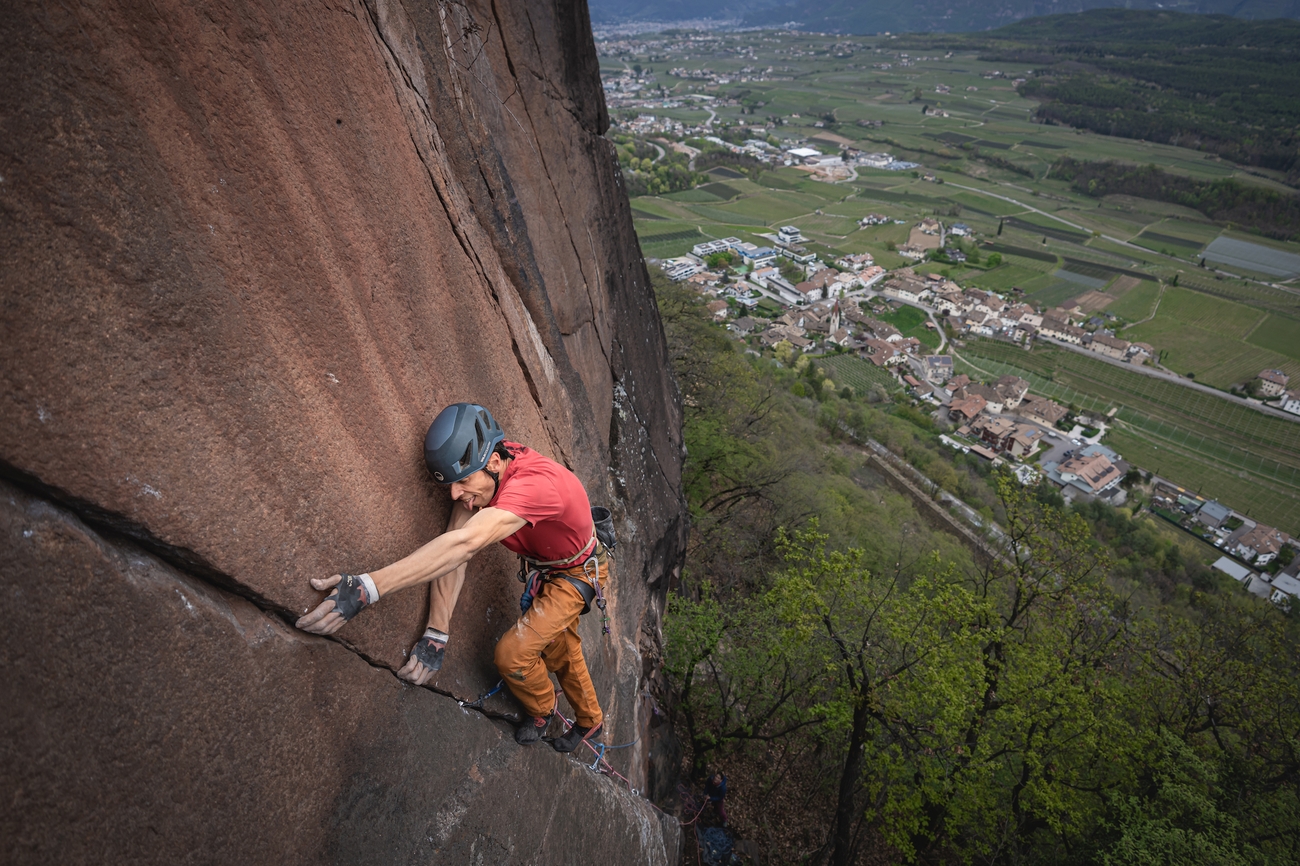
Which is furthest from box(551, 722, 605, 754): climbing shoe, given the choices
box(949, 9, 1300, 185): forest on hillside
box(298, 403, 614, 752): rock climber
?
box(949, 9, 1300, 185): forest on hillside

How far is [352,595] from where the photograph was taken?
12.0 ft

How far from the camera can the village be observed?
55.4m

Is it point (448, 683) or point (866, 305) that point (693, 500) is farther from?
point (866, 305)

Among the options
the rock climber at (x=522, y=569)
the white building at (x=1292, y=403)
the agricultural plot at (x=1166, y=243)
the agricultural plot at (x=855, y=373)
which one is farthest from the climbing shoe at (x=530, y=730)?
the agricultural plot at (x=1166, y=243)

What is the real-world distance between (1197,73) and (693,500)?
23818 cm

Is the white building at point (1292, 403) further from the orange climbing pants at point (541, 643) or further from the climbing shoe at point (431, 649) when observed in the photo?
the climbing shoe at point (431, 649)

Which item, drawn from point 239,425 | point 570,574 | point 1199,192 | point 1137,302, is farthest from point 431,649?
point 1199,192

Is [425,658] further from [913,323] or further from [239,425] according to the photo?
[913,323]

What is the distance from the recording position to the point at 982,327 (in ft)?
270

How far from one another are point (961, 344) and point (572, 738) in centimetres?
8551

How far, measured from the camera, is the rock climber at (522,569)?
3.84 meters

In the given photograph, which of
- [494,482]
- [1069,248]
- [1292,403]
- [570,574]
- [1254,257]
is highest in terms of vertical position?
[494,482]

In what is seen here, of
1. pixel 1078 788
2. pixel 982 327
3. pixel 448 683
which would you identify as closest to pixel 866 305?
pixel 982 327

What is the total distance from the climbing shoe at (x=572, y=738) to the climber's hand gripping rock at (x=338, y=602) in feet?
9.71
